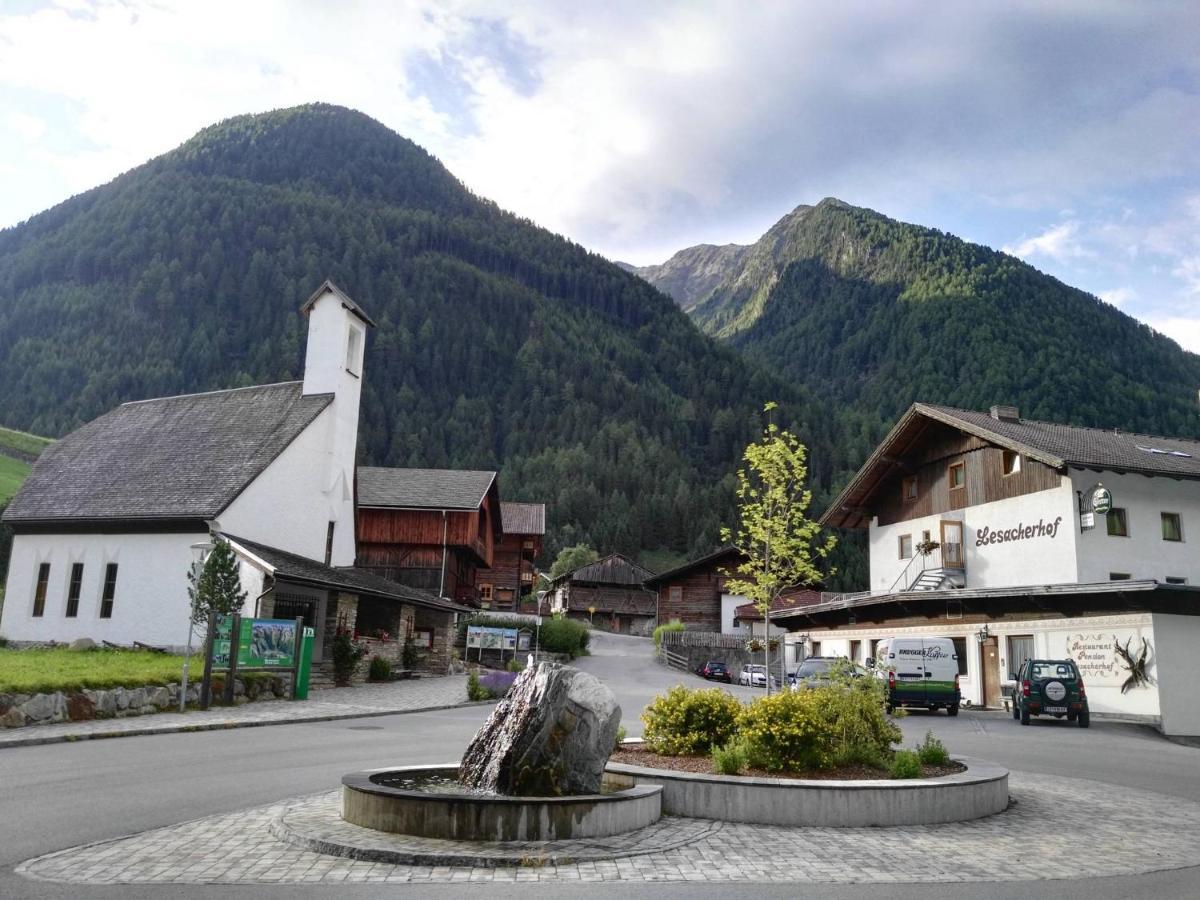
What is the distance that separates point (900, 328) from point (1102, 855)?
633 feet

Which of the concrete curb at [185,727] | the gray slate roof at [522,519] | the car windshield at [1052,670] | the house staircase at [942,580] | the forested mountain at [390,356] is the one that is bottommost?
the concrete curb at [185,727]

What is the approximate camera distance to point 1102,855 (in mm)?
9086

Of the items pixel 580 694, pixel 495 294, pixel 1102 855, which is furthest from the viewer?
pixel 495 294

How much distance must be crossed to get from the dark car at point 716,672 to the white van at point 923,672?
2142cm

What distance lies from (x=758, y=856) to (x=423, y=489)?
50.7m

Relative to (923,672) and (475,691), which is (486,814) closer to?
(923,672)

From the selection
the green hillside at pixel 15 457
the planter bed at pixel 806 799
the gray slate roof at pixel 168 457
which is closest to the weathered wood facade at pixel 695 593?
the gray slate roof at pixel 168 457

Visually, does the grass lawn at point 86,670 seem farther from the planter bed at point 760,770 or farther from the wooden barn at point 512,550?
the wooden barn at point 512,550

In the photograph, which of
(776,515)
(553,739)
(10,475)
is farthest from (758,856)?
(10,475)

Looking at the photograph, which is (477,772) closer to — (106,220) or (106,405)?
(106,405)


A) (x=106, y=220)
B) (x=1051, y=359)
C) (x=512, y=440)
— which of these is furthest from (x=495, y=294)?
(x=1051, y=359)

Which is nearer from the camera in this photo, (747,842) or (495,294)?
(747,842)

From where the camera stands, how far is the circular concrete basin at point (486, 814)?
8477 millimetres

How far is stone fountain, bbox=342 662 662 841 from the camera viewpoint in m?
8.53
